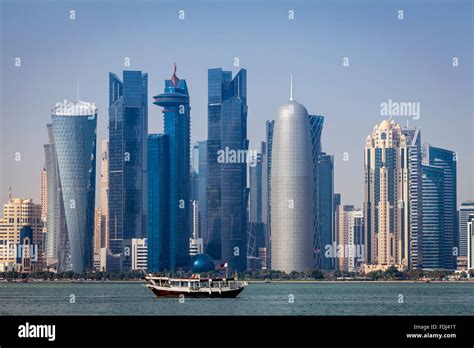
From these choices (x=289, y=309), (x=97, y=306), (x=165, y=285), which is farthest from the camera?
(x=165, y=285)
